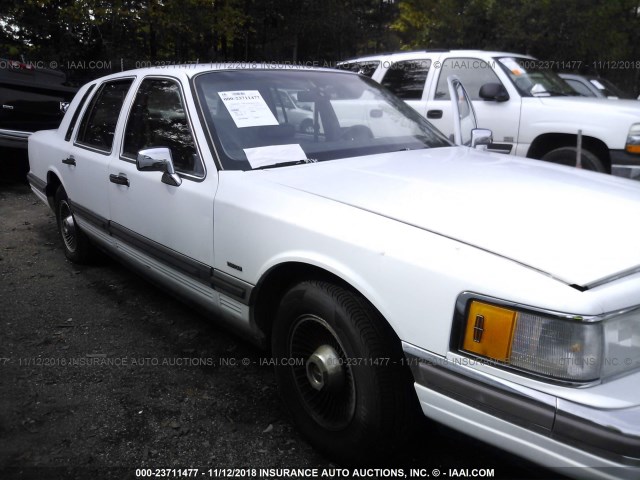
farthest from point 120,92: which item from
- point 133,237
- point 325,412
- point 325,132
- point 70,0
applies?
point 70,0

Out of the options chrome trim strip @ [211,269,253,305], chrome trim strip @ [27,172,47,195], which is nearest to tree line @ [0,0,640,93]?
chrome trim strip @ [27,172,47,195]

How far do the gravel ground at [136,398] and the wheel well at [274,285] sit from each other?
465mm

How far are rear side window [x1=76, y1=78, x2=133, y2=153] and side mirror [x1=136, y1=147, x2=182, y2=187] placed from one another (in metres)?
1.08

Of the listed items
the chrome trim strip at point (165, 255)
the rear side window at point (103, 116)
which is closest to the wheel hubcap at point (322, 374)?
the chrome trim strip at point (165, 255)

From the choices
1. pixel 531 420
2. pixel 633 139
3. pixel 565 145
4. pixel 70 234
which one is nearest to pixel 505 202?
pixel 531 420

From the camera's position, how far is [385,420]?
6.61ft

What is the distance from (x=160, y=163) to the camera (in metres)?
2.92

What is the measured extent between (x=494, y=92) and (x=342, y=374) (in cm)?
486

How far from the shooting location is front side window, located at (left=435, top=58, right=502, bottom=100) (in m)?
6.50

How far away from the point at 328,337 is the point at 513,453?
821 mm

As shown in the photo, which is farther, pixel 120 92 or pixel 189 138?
pixel 120 92

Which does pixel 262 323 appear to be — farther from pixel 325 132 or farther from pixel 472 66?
pixel 472 66

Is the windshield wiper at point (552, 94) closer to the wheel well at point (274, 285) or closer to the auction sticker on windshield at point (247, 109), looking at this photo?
the auction sticker on windshield at point (247, 109)

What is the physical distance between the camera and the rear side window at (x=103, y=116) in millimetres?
3914
